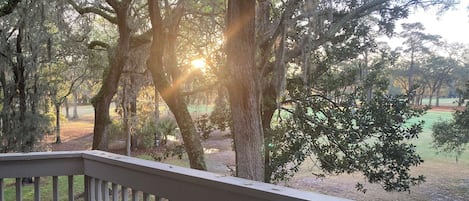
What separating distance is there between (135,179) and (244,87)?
2664mm

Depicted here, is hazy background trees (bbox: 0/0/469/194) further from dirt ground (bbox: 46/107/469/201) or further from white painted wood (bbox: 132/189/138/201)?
white painted wood (bbox: 132/189/138/201)

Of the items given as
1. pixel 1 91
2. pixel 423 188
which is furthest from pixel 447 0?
pixel 1 91

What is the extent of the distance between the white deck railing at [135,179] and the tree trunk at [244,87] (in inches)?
88.3

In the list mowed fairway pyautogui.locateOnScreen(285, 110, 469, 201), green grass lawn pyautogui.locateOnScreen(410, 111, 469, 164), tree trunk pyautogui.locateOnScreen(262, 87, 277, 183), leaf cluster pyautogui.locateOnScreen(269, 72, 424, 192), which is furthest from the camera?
mowed fairway pyautogui.locateOnScreen(285, 110, 469, 201)

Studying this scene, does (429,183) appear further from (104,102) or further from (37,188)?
(37,188)

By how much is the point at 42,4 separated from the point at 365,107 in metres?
4.63

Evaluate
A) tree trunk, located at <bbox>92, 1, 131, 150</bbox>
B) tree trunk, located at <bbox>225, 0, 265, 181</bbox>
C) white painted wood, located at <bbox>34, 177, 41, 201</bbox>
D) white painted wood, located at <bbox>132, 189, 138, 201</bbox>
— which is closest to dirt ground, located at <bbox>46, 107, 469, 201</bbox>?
tree trunk, located at <bbox>92, 1, 131, 150</bbox>

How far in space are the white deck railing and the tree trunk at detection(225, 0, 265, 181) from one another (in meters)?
2.24

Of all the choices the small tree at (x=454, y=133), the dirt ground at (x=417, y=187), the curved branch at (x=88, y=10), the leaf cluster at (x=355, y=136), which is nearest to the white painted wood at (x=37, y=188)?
the leaf cluster at (x=355, y=136)

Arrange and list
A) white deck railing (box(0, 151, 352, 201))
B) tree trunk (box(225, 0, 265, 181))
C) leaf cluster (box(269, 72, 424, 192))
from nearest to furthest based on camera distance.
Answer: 1. white deck railing (box(0, 151, 352, 201))
2. tree trunk (box(225, 0, 265, 181))
3. leaf cluster (box(269, 72, 424, 192))

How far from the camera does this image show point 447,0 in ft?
17.6

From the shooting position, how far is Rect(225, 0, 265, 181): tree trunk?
3.44m

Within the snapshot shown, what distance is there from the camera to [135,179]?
1.26m

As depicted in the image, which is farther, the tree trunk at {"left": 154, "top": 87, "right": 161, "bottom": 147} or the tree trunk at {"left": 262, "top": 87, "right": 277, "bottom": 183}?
the tree trunk at {"left": 154, "top": 87, "right": 161, "bottom": 147}
